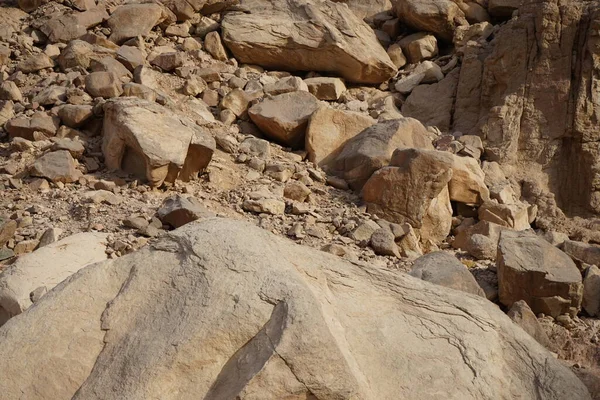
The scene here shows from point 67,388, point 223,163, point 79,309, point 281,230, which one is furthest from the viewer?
point 223,163

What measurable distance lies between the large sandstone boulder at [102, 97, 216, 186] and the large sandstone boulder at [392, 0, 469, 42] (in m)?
4.43

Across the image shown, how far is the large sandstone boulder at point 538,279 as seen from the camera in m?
5.32

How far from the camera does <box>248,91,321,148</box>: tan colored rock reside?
7.80 meters

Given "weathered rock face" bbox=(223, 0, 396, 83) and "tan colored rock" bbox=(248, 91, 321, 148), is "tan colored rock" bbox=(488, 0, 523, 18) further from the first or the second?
"tan colored rock" bbox=(248, 91, 321, 148)

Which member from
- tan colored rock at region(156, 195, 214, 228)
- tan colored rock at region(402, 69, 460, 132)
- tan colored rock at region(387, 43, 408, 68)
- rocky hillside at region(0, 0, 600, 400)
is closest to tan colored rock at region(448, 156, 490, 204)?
rocky hillside at region(0, 0, 600, 400)

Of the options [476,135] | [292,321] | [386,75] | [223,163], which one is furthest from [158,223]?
[386,75]

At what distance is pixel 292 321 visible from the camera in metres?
2.72

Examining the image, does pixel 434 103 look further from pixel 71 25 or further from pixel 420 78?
pixel 71 25

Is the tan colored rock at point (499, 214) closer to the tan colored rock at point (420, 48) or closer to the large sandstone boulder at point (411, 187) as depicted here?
the large sandstone boulder at point (411, 187)

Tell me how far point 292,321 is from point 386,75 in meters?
7.30

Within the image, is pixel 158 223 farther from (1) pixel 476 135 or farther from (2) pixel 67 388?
(1) pixel 476 135

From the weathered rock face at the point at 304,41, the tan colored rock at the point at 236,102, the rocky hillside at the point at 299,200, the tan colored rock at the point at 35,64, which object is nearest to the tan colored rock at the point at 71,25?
the rocky hillside at the point at 299,200

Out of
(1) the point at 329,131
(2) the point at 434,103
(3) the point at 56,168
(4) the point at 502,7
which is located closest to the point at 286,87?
(1) the point at 329,131

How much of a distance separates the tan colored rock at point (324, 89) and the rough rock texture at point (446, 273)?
13.0ft
